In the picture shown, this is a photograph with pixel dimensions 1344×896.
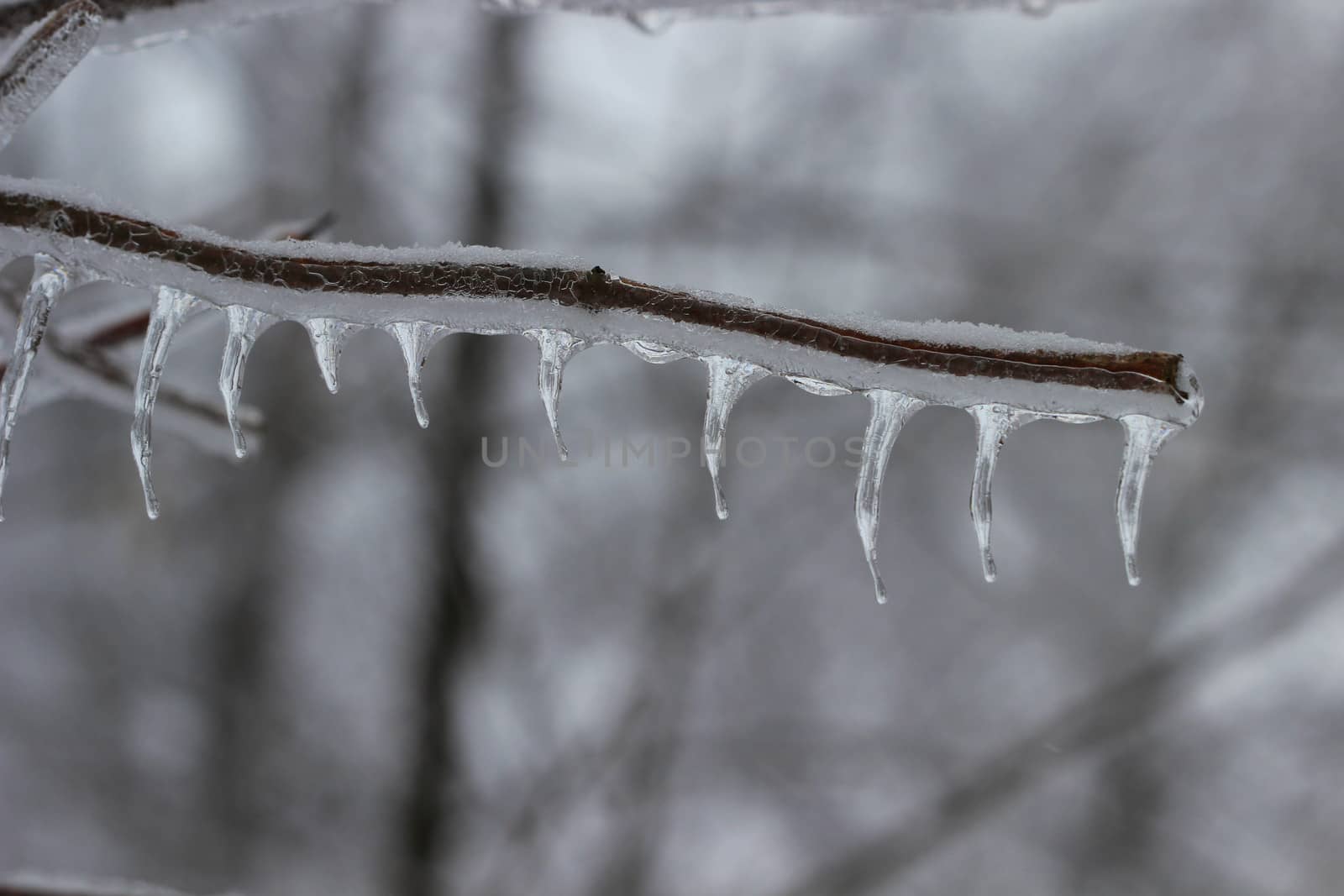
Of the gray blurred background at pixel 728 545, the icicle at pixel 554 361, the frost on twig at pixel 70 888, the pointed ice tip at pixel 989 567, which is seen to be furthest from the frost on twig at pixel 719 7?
the gray blurred background at pixel 728 545

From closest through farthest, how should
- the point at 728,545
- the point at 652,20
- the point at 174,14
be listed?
the point at 174,14 → the point at 652,20 → the point at 728,545

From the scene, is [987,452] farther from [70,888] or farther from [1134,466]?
[70,888]

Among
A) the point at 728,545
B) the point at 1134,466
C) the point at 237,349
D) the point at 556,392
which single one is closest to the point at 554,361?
the point at 556,392

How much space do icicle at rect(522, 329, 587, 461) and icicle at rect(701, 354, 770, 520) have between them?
5 cm

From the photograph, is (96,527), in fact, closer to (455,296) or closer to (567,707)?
(567,707)

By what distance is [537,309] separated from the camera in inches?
12.8

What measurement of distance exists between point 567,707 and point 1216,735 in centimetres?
162

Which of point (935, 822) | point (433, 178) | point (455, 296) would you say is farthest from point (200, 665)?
point (455, 296)

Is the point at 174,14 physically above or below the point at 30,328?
above

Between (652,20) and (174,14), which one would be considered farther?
(652,20)

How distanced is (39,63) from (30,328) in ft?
0.31

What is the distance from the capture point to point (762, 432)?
2.14 m

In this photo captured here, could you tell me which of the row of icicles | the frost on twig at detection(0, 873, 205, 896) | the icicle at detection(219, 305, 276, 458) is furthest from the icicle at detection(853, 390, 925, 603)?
the frost on twig at detection(0, 873, 205, 896)

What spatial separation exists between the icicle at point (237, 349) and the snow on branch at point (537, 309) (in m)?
0.01
